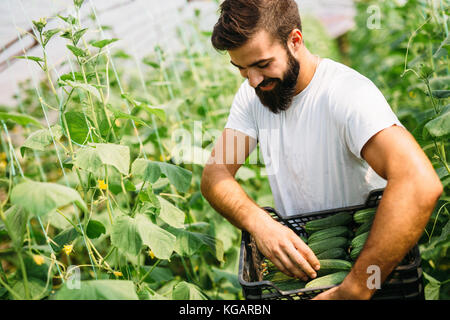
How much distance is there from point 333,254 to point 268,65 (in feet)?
2.75

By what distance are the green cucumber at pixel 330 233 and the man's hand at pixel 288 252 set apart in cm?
12

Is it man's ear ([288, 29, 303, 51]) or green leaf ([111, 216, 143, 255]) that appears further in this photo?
man's ear ([288, 29, 303, 51])

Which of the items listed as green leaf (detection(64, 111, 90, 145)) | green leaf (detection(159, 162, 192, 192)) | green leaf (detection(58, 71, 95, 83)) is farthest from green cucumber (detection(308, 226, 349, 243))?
green leaf (detection(58, 71, 95, 83))

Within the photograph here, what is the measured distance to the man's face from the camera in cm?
176

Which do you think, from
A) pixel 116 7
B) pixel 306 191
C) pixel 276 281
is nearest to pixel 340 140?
pixel 306 191

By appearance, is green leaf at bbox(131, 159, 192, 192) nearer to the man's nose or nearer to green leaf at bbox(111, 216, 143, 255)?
green leaf at bbox(111, 216, 143, 255)

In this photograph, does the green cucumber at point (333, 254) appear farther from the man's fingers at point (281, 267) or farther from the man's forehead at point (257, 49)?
the man's forehead at point (257, 49)

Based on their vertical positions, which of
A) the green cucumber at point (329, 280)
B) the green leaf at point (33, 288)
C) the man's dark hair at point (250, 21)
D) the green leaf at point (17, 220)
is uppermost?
the man's dark hair at point (250, 21)

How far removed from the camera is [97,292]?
1.25 meters

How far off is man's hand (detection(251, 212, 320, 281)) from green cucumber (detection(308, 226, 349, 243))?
0.39ft

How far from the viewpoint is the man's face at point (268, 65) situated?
1.76 meters

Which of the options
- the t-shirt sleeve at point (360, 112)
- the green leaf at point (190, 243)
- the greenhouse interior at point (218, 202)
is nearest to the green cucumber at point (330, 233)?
the greenhouse interior at point (218, 202)

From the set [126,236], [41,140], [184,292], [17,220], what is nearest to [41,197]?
[17,220]
